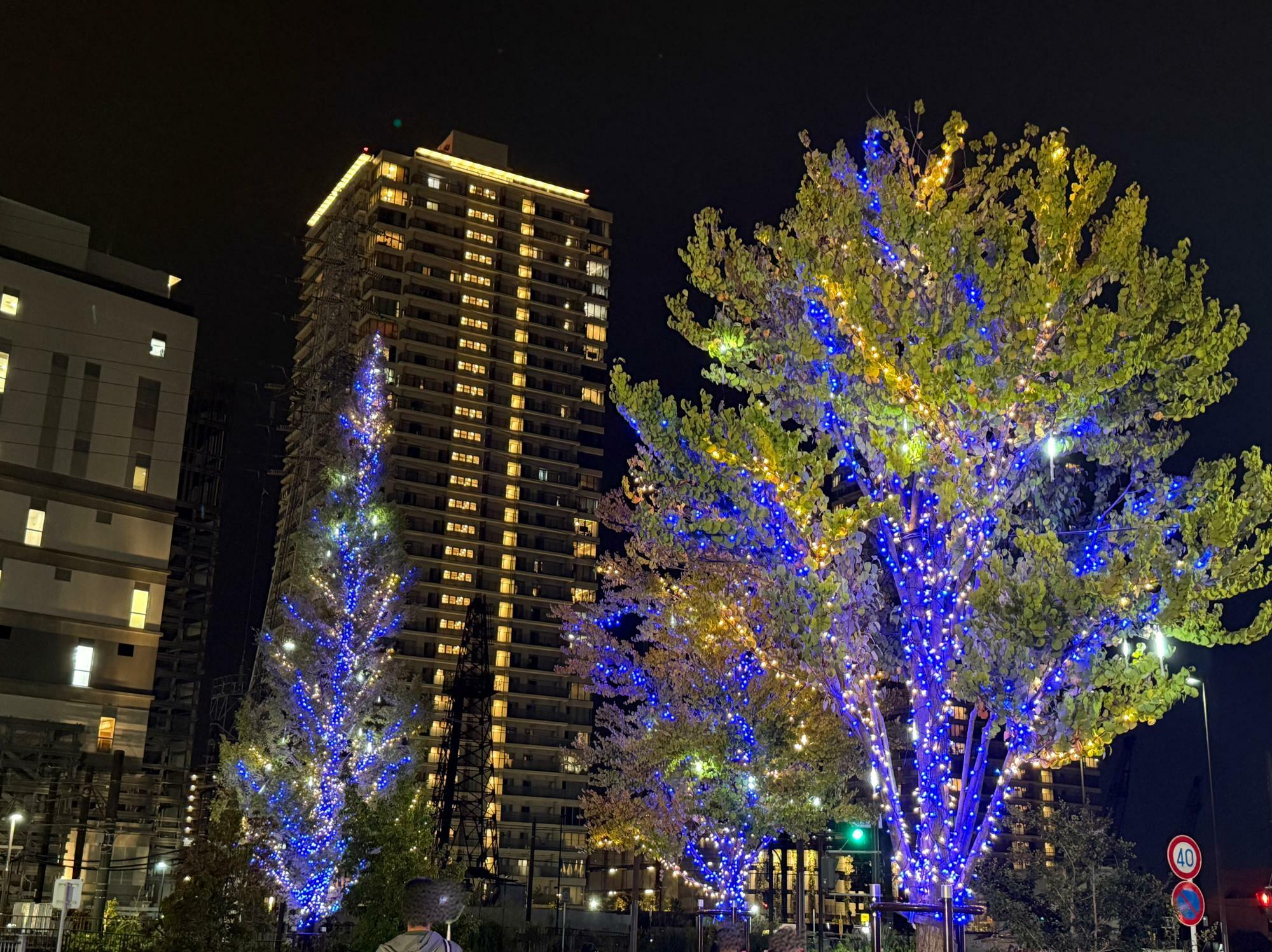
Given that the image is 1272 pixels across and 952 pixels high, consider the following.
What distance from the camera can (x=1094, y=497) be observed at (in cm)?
1755

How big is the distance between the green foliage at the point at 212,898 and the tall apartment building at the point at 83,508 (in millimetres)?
22233

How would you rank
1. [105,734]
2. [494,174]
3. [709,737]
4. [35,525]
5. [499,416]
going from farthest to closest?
[494,174] < [499,416] < [105,734] < [35,525] < [709,737]

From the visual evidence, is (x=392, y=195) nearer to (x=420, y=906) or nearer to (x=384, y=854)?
(x=384, y=854)

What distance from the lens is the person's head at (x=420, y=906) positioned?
615 cm

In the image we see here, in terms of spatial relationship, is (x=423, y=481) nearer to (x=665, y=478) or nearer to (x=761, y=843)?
(x=761, y=843)

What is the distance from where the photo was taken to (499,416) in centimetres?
12025

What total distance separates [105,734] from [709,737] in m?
29.7

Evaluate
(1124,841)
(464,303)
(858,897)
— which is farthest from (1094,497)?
(464,303)

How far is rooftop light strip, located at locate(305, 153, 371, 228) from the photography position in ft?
409

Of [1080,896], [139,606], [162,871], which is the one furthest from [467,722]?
[1080,896]

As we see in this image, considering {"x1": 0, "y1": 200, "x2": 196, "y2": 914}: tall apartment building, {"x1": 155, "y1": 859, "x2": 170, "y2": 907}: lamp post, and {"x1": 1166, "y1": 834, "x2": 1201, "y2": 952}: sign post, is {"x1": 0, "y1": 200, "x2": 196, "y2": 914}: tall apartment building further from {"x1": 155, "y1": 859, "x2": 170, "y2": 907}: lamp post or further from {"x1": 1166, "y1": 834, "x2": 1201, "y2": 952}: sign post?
{"x1": 1166, "y1": 834, "x2": 1201, "y2": 952}: sign post

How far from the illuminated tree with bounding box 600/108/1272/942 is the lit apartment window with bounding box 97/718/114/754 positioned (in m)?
35.8

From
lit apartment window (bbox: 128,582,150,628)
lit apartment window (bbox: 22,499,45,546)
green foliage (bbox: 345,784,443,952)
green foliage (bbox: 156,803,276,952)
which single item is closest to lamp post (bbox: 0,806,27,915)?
lit apartment window (bbox: 128,582,150,628)

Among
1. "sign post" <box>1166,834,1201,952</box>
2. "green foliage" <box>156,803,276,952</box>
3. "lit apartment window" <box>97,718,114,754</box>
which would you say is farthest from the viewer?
"lit apartment window" <box>97,718,114,754</box>
